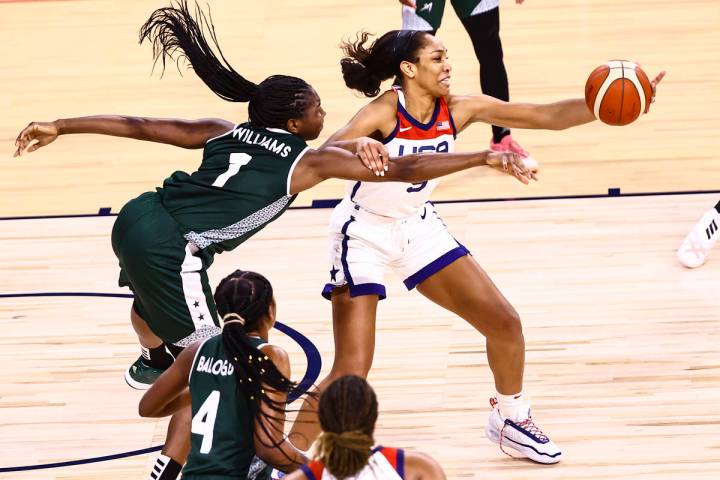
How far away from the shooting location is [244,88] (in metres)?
5.42

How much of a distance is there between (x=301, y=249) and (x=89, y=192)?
67.8 inches

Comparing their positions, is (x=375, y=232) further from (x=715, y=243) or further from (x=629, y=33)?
(x=629, y=33)

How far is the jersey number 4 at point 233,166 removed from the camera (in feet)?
16.3

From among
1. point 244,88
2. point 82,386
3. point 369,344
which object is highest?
point 244,88

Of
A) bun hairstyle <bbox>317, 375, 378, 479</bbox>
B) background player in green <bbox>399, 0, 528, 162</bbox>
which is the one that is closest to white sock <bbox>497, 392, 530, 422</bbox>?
bun hairstyle <bbox>317, 375, 378, 479</bbox>

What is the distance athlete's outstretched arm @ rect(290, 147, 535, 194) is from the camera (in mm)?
4598

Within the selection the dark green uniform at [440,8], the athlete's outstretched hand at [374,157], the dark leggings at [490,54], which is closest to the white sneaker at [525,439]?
the athlete's outstretched hand at [374,157]

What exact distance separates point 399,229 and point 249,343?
1292mm

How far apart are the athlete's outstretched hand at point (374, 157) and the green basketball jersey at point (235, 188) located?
1.09 ft

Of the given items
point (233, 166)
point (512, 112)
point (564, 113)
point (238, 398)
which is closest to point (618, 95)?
point (564, 113)

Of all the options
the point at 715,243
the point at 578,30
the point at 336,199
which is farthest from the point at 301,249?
the point at 578,30

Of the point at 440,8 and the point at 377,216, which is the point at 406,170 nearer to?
the point at 377,216

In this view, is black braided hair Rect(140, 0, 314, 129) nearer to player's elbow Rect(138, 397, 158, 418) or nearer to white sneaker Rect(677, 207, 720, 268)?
player's elbow Rect(138, 397, 158, 418)

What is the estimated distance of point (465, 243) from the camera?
7254 mm
